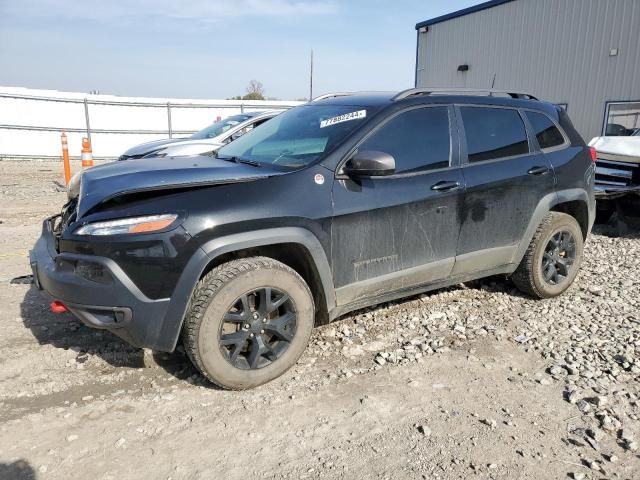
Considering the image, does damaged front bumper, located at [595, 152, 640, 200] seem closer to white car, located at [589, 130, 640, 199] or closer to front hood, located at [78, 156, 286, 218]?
white car, located at [589, 130, 640, 199]

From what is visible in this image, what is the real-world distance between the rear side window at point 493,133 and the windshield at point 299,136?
918mm

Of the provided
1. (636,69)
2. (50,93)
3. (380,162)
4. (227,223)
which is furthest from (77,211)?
(50,93)

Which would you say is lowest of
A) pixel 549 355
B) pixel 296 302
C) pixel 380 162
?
pixel 549 355

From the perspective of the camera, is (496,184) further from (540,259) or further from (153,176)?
(153,176)

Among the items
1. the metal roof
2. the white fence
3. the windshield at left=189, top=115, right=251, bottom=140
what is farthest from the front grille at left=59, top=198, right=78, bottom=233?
the metal roof

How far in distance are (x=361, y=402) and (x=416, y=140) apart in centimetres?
186

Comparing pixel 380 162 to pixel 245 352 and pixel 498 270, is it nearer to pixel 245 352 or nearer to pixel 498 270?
pixel 245 352

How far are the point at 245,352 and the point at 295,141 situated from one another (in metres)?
1.54

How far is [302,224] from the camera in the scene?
3.08 metres

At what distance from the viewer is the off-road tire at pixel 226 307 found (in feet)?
9.37

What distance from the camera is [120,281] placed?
2707mm

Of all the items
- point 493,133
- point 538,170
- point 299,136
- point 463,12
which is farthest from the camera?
point 463,12

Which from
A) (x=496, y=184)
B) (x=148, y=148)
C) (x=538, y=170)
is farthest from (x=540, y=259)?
(x=148, y=148)

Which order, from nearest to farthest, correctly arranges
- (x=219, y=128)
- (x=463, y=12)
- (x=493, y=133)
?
(x=493, y=133) < (x=219, y=128) < (x=463, y=12)
